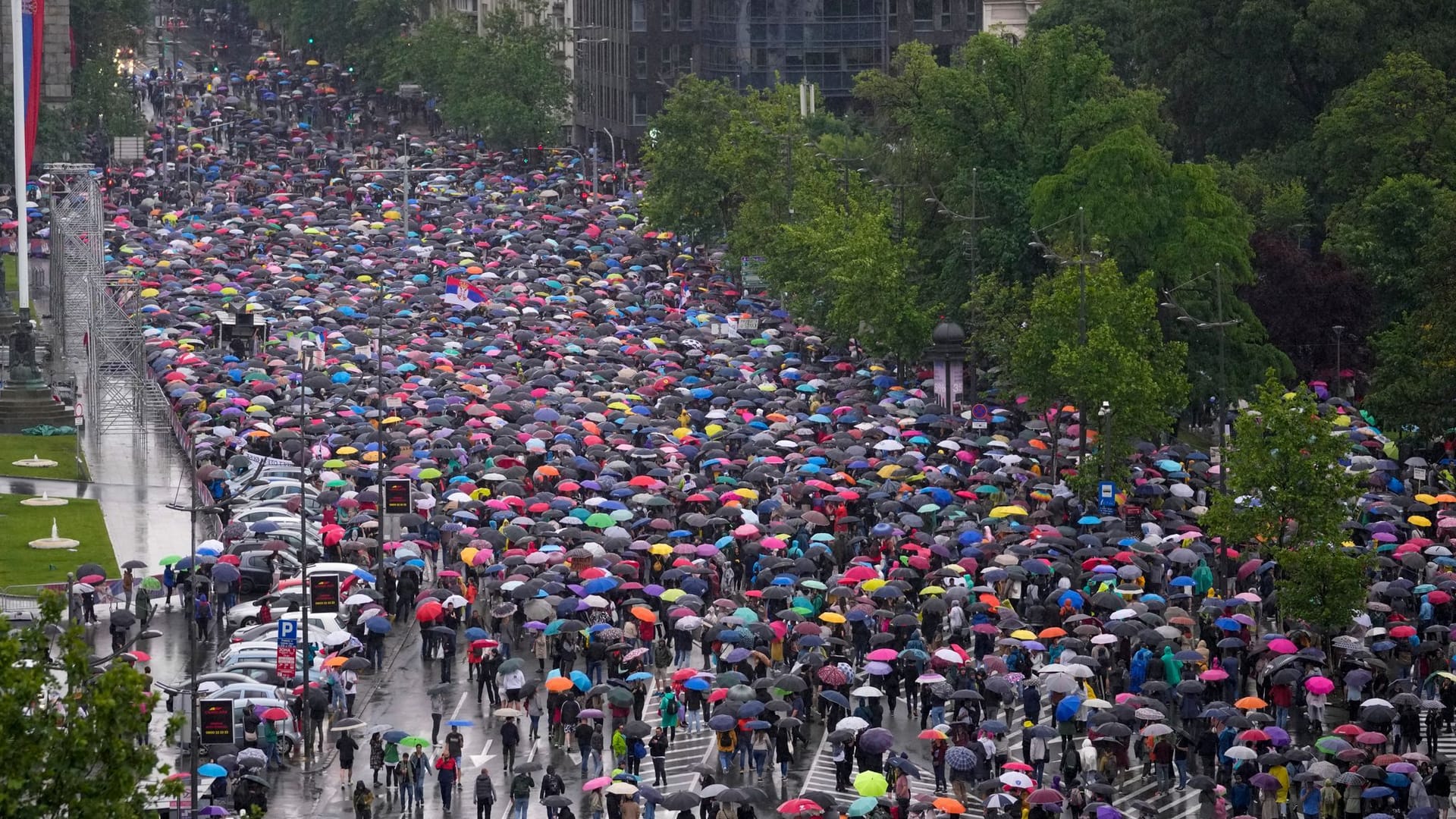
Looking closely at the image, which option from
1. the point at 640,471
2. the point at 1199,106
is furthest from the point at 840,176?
the point at 640,471

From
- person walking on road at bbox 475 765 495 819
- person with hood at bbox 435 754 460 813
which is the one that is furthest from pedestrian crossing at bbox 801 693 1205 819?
person with hood at bbox 435 754 460 813

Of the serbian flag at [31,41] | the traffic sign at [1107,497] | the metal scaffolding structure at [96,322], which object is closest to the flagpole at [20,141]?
the serbian flag at [31,41]

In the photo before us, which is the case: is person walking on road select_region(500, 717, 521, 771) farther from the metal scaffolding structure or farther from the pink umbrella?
the metal scaffolding structure

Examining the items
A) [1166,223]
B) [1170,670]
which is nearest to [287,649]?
[1170,670]

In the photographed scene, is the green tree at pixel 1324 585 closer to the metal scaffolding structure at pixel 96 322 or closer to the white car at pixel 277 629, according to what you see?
the white car at pixel 277 629

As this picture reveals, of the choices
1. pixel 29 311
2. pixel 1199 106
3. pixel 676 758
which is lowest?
pixel 676 758

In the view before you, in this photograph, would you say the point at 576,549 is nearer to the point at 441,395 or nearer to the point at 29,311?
the point at 441,395
